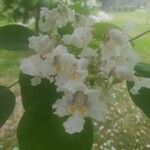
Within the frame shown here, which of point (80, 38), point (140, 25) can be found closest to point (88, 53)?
point (80, 38)

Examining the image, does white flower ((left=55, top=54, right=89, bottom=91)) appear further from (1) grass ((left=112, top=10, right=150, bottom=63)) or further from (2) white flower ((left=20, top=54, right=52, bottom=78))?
(1) grass ((left=112, top=10, right=150, bottom=63))

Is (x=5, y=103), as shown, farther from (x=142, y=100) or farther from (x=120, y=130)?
(x=120, y=130)

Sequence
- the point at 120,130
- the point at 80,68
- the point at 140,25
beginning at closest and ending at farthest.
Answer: the point at 80,68
the point at 120,130
the point at 140,25

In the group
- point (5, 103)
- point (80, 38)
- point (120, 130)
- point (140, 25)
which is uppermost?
point (80, 38)

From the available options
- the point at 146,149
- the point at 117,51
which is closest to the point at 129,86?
the point at 117,51

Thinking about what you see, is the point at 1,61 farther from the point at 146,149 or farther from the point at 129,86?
the point at 129,86

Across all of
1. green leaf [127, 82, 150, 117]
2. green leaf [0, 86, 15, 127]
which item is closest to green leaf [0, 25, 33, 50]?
green leaf [0, 86, 15, 127]
